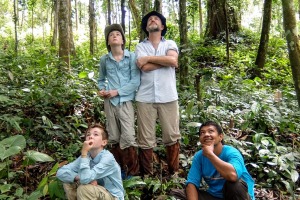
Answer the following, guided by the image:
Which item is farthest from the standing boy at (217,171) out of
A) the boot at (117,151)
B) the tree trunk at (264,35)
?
the tree trunk at (264,35)

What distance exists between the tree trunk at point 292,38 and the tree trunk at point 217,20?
28.3ft

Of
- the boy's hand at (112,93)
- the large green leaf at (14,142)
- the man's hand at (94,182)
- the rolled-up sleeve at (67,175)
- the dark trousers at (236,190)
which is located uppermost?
the boy's hand at (112,93)

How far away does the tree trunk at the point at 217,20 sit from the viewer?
41.2 feet

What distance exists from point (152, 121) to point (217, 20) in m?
9.51

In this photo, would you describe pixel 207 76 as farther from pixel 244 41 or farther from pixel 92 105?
pixel 244 41

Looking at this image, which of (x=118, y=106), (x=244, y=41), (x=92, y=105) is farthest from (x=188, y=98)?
(x=244, y=41)

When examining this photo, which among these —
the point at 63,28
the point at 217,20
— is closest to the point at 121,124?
the point at 63,28

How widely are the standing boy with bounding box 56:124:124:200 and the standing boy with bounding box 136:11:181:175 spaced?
2.95 ft

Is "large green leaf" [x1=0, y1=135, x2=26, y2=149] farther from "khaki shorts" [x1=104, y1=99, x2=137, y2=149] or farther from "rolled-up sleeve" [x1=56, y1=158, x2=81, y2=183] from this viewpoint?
"khaki shorts" [x1=104, y1=99, x2=137, y2=149]

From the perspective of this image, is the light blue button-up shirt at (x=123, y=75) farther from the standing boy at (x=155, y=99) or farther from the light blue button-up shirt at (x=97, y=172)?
the light blue button-up shirt at (x=97, y=172)

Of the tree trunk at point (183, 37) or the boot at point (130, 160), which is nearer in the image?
the boot at point (130, 160)

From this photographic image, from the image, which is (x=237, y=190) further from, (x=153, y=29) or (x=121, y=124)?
(x=153, y=29)

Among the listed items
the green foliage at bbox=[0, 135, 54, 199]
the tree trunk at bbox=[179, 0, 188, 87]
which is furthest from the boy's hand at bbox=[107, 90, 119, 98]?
the tree trunk at bbox=[179, 0, 188, 87]

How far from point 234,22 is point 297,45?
9673mm
